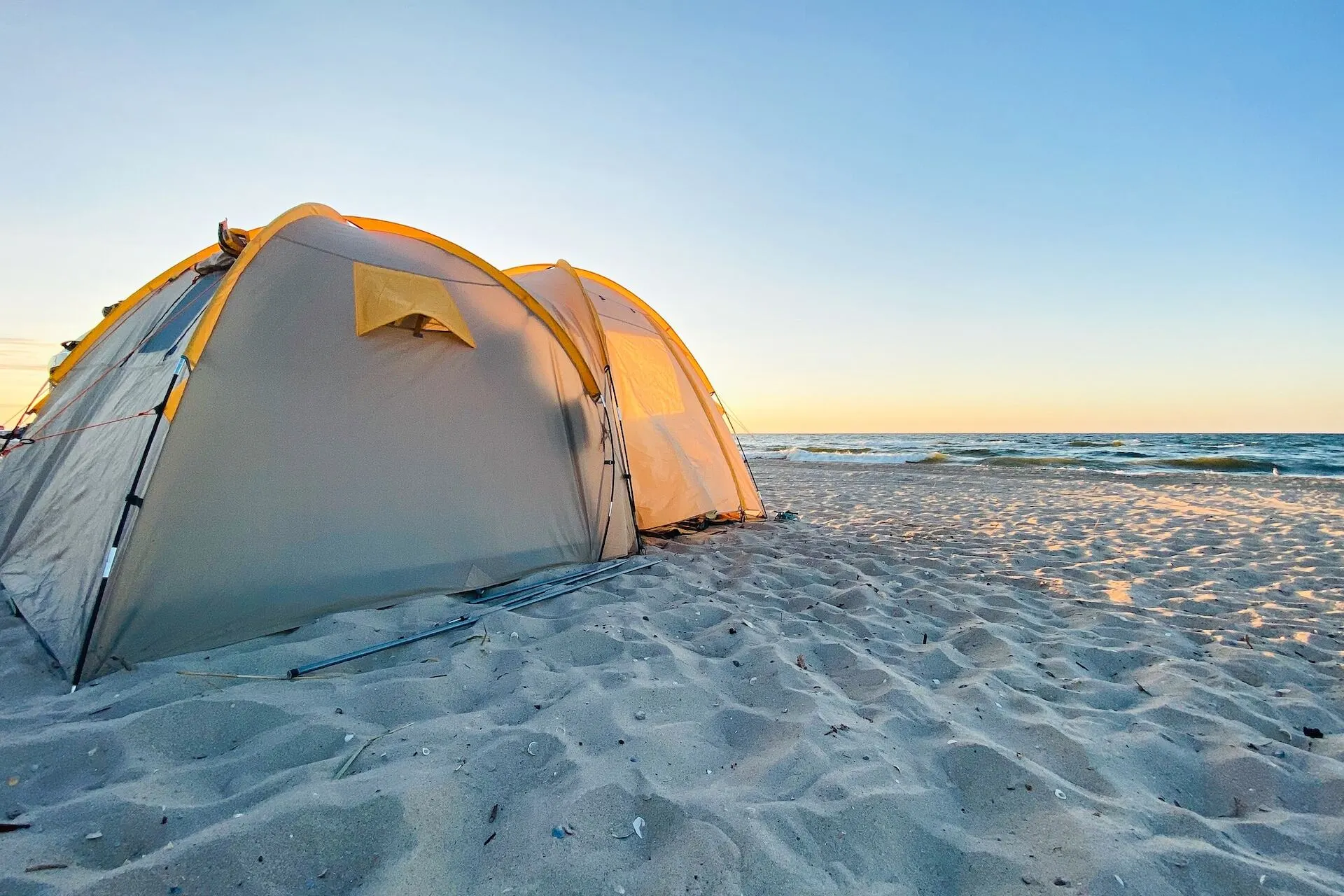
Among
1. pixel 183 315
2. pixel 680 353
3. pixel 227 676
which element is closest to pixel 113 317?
pixel 183 315

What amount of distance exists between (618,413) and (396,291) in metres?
1.78

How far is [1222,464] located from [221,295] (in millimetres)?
21513

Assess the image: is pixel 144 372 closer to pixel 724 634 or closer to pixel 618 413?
pixel 618 413

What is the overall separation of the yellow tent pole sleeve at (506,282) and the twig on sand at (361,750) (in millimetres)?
2787

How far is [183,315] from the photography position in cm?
347

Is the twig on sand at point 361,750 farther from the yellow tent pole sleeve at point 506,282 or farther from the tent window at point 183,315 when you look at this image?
the yellow tent pole sleeve at point 506,282

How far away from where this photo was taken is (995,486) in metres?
11.9

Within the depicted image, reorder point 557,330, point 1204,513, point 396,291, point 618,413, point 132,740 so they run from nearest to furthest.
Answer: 1. point 132,740
2. point 396,291
3. point 557,330
4. point 618,413
5. point 1204,513

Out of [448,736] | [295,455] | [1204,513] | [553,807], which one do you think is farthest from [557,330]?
[1204,513]

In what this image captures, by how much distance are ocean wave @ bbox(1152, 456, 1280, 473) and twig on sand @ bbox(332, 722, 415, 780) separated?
19135mm

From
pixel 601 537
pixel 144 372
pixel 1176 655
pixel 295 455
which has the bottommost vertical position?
pixel 1176 655

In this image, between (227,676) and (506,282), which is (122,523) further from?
(506,282)

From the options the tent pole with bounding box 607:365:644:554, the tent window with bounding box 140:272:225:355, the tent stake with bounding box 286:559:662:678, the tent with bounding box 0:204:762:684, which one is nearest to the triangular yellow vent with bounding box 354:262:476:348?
the tent with bounding box 0:204:762:684

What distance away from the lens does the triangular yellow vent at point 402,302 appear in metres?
3.46
